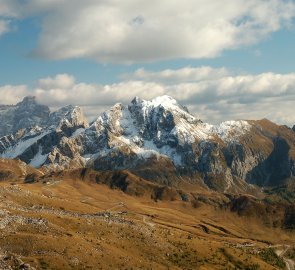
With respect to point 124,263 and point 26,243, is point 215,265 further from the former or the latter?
point 26,243

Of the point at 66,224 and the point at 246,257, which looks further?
the point at 246,257

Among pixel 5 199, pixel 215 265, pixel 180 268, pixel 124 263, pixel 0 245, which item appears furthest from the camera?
pixel 5 199

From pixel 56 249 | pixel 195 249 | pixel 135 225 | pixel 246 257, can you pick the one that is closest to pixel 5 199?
pixel 135 225

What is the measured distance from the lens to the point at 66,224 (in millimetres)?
124375

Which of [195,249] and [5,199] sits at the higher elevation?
[5,199]

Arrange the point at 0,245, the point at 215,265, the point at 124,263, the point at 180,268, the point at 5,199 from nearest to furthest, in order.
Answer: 1. the point at 0,245
2. the point at 124,263
3. the point at 180,268
4. the point at 215,265
5. the point at 5,199

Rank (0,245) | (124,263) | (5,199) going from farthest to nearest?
1. (5,199)
2. (124,263)
3. (0,245)

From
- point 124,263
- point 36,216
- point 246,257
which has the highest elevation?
point 36,216

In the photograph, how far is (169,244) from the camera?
5221 inches

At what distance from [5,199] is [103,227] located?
3336 centimetres

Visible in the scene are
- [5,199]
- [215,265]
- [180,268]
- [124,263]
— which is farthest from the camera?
[5,199]

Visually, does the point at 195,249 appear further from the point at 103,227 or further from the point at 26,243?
the point at 26,243

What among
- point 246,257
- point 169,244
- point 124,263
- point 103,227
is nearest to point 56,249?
point 124,263

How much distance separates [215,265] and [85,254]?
4311 centimetres
